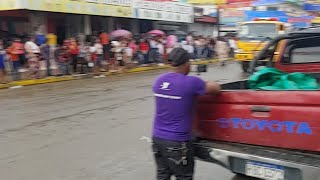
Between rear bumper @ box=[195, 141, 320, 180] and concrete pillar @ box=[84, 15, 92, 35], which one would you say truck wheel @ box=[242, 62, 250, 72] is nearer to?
concrete pillar @ box=[84, 15, 92, 35]

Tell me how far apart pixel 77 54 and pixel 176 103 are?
15.5 metres

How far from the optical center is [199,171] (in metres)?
5.40

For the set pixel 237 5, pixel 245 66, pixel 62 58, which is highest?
pixel 237 5

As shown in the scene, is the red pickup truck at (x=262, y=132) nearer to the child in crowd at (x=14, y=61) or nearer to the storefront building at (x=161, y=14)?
the child in crowd at (x=14, y=61)

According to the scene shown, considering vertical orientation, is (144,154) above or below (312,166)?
below

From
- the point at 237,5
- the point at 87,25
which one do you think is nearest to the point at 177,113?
the point at 87,25

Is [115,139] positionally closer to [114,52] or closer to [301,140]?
[301,140]

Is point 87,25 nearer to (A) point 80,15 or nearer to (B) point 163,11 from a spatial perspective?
(A) point 80,15

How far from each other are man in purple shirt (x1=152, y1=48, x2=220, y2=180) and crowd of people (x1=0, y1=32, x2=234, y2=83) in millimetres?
13182

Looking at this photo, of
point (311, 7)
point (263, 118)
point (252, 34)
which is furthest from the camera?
point (311, 7)

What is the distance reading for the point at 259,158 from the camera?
12.5ft

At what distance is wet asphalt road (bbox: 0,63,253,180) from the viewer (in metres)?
5.47

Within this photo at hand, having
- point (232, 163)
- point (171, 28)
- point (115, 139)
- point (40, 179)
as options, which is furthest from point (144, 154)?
point (171, 28)

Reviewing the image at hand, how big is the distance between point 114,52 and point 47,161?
1514cm
